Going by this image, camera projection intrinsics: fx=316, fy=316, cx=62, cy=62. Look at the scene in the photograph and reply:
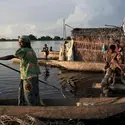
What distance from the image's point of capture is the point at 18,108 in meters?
6.98

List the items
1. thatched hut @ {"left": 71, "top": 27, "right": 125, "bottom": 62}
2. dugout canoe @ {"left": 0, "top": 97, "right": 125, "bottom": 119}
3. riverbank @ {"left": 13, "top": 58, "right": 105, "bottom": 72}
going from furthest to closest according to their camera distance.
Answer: thatched hut @ {"left": 71, "top": 27, "right": 125, "bottom": 62} < riverbank @ {"left": 13, "top": 58, "right": 105, "bottom": 72} < dugout canoe @ {"left": 0, "top": 97, "right": 125, "bottom": 119}

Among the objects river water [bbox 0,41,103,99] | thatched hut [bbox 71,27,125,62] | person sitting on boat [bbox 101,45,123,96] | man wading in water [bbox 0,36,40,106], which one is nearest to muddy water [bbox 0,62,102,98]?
river water [bbox 0,41,103,99]

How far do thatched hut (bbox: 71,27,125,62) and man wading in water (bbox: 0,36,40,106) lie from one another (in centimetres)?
1406

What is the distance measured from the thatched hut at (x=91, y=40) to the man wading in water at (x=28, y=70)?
14063 mm

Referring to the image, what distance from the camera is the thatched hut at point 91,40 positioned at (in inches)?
Answer: 831

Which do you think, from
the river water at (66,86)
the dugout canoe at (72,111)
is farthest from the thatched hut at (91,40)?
the dugout canoe at (72,111)

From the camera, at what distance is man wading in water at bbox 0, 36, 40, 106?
6.59 m

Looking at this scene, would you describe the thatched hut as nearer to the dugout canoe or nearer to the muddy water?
the muddy water

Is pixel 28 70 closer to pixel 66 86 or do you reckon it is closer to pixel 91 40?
pixel 66 86

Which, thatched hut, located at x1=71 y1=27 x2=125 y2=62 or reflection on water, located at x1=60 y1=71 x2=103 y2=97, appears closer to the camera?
reflection on water, located at x1=60 y1=71 x2=103 y2=97

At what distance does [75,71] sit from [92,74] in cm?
163

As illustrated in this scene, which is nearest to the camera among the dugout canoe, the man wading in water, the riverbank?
the man wading in water

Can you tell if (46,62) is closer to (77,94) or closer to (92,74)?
(92,74)

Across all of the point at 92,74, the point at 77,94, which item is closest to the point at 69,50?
the point at 92,74
